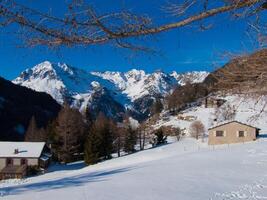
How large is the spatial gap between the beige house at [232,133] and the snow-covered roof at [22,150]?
21.1m

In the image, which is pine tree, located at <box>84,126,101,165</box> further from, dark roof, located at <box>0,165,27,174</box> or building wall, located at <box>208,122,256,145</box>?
building wall, located at <box>208,122,256,145</box>

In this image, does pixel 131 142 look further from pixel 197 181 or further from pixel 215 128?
pixel 197 181

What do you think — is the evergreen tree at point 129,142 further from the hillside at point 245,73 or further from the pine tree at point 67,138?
the hillside at point 245,73

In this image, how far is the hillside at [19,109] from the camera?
128 meters

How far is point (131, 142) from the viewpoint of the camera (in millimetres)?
70125

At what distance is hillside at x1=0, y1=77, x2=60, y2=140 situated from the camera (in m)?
128

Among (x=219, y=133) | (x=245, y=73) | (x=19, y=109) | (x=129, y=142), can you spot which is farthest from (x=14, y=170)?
(x=19, y=109)

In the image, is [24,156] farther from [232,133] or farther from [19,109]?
[19,109]

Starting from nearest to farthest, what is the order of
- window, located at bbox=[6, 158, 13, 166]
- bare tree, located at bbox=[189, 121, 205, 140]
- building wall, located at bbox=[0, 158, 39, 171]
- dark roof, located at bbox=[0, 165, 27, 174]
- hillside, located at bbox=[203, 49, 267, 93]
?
hillside, located at bbox=[203, 49, 267, 93], dark roof, located at bbox=[0, 165, 27, 174], building wall, located at bbox=[0, 158, 39, 171], window, located at bbox=[6, 158, 13, 166], bare tree, located at bbox=[189, 121, 205, 140]

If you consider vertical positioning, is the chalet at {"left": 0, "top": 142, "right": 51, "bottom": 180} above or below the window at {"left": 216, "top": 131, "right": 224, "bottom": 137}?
below

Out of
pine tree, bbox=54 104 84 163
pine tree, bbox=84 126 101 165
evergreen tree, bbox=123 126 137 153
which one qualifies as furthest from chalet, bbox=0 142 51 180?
evergreen tree, bbox=123 126 137 153

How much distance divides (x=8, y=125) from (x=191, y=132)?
6195 cm

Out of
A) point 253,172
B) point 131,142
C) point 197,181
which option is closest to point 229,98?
point 197,181

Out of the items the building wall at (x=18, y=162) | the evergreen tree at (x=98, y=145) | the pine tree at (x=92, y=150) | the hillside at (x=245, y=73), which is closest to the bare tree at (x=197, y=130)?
the evergreen tree at (x=98, y=145)
